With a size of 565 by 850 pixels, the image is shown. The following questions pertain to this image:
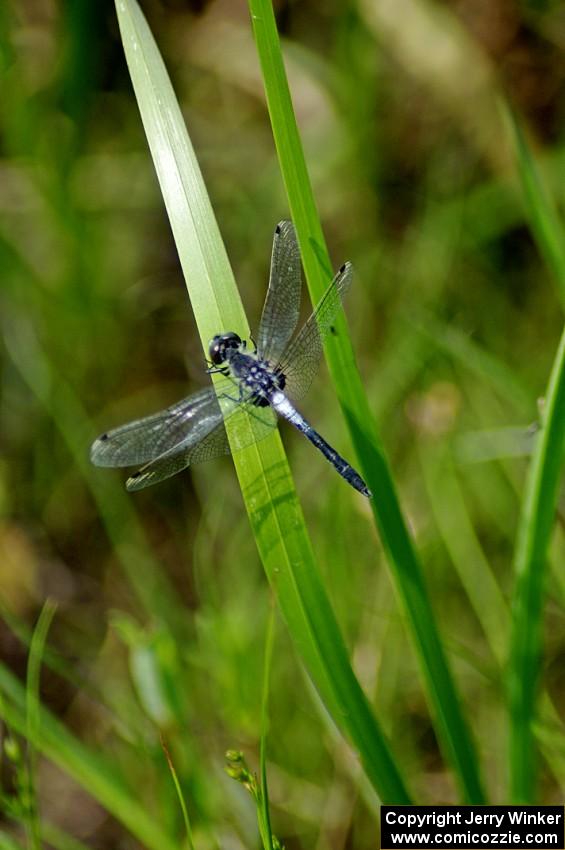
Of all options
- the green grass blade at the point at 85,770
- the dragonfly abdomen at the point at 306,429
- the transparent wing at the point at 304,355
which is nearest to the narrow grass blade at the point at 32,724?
the green grass blade at the point at 85,770

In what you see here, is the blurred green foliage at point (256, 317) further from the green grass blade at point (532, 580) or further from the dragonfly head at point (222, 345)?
the dragonfly head at point (222, 345)

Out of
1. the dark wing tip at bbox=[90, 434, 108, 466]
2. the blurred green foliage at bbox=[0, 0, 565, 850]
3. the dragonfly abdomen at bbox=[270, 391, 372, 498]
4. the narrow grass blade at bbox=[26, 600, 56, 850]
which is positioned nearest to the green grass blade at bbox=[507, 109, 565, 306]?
the blurred green foliage at bbox=[0, 0, 565, 850]

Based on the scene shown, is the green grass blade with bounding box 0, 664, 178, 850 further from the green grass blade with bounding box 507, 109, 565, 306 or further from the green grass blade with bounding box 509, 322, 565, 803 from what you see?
the green grass blade with bounding box 507, 109, 565, 306

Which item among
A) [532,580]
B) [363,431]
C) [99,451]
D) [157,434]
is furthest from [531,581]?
[99,451]

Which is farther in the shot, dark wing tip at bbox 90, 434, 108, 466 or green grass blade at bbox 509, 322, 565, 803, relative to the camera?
dark wing tip at bbox 90, 434, 108, 466

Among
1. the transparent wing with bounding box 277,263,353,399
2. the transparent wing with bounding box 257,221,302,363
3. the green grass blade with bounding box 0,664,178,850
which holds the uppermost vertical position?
the transparent wing with bounding box 257,221,302,363

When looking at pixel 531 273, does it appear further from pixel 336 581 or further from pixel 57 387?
pixel 57 387

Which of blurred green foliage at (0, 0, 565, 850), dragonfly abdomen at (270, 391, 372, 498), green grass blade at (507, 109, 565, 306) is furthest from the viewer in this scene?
blurred green foliage at (0, 0, 565, 850)
